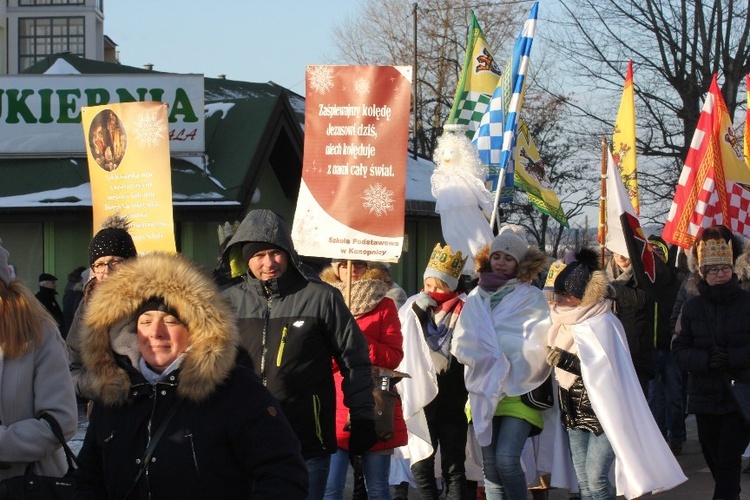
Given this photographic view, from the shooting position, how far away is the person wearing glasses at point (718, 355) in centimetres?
812

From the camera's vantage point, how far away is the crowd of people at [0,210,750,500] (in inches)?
141

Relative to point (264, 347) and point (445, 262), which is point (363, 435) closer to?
point (264, 347)

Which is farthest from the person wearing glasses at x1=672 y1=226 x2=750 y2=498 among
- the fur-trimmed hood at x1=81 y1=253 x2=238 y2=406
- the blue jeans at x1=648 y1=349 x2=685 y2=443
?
the fur-trimmed hood at x1=81 y1=253 x2=238 y2=406

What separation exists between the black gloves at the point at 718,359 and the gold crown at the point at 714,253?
0.58 meters

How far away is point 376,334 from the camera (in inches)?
292

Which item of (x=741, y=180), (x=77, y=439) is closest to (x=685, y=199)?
(x=741, y=180)

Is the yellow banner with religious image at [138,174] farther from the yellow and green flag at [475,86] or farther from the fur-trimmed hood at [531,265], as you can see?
the yellow and green flag at [475,86]

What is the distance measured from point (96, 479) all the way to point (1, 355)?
1.08 meters

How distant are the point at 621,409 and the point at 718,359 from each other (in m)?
1.44

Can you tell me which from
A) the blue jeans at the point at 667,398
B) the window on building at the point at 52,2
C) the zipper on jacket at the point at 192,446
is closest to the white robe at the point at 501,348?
the zipper on jacket at the point at 192,446

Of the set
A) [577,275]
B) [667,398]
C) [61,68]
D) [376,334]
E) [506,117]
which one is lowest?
[667,398]

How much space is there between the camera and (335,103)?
7.73 metres

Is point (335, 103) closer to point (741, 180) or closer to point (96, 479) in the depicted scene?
point (96, 479)

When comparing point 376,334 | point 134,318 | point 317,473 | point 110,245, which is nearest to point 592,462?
point 376,334
